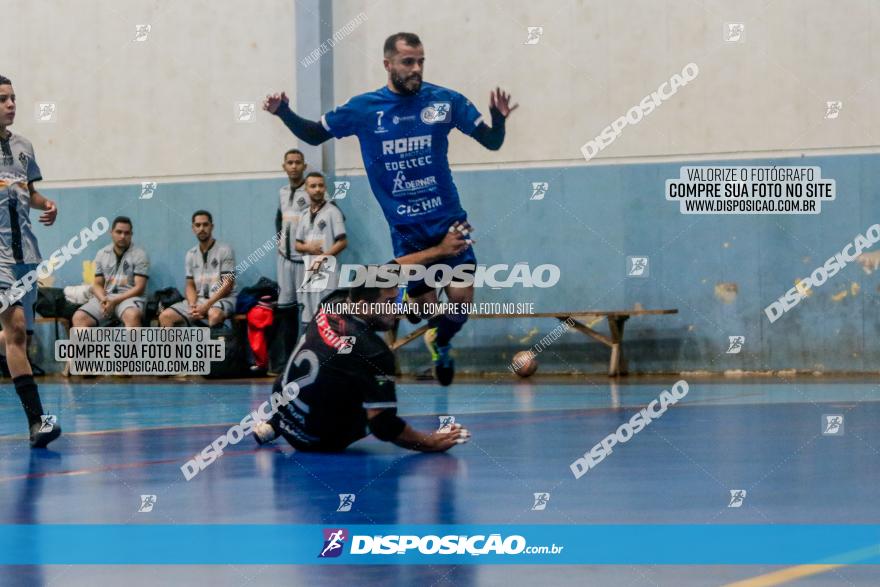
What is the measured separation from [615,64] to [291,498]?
9455 mm

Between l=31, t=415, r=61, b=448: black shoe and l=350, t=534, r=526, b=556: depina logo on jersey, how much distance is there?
3.63m

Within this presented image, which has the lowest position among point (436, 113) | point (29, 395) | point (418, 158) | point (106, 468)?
point (106, 468)

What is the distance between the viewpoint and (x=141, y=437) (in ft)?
25.6

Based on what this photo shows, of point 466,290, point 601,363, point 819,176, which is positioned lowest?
point 601,363

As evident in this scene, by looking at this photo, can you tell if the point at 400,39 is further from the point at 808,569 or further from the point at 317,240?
the point at 808,569

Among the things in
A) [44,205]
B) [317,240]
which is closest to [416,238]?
[44,205]

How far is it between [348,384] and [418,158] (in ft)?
12.7

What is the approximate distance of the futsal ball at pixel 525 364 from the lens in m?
13.4

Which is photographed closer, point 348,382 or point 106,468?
point 348,382

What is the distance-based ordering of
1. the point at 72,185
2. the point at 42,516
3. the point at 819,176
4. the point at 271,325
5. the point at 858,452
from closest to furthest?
the point at 42,516
the point at 858,452
the point at 819,176
the point at 271,325
the point at 72,185

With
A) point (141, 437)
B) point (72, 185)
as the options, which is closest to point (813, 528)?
point (141, 437)

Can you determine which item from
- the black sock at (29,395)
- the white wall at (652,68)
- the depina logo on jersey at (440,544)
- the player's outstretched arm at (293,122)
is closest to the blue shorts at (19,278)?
the black sock at (29,395)

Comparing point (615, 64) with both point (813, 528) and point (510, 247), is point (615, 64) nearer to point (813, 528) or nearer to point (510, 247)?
point (510, 247)

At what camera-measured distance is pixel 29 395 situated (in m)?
7.29
